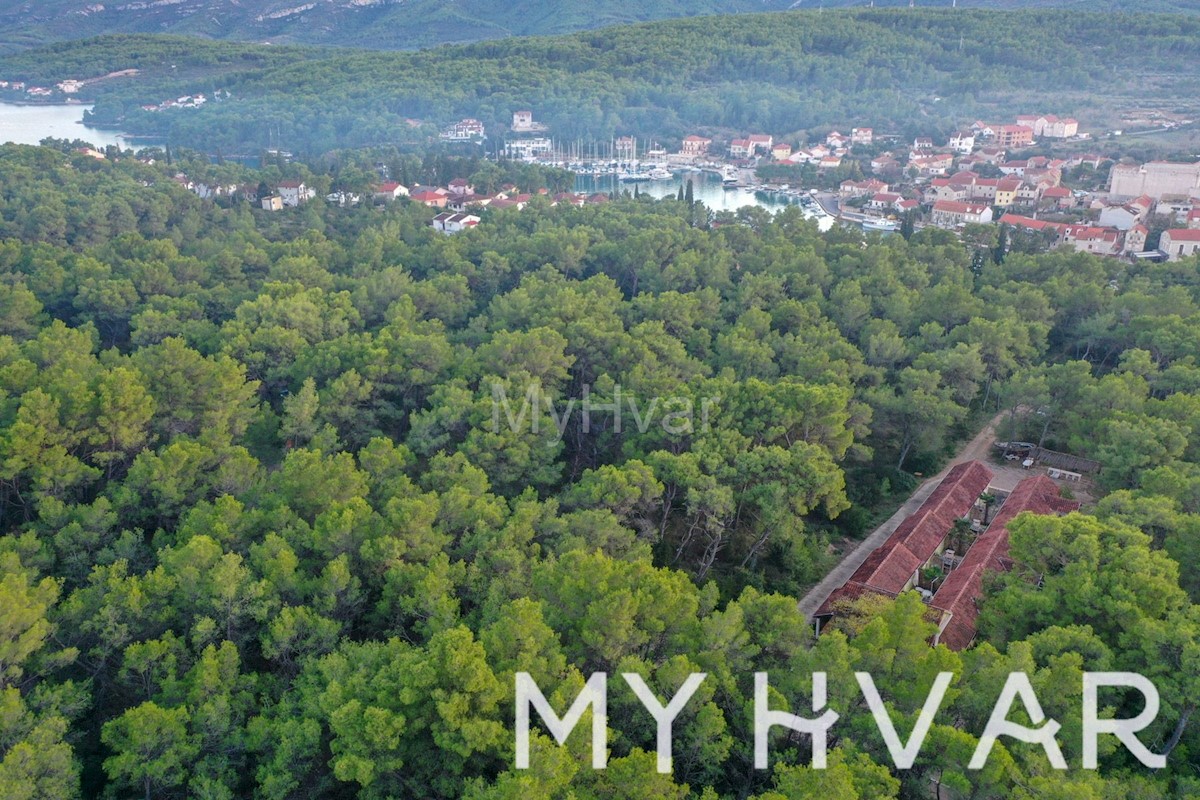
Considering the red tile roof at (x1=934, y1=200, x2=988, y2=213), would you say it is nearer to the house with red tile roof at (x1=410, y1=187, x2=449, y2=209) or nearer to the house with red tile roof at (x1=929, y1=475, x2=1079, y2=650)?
the house with red tile roof at (x1=410, y1=187, x2=449, y2=209)

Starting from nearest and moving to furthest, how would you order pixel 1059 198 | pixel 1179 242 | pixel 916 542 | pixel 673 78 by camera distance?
pixel 916 542, pixel 1179 242, pixel 1059 198, pixel 673 78

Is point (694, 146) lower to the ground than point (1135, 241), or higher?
higher

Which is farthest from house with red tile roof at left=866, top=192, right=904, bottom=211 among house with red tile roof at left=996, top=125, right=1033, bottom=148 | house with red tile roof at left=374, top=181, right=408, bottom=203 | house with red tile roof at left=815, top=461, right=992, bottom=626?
house with red tile roof at left=815, top=461, right=992, bottom=626

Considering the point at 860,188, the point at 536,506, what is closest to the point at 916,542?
the point at 536,506

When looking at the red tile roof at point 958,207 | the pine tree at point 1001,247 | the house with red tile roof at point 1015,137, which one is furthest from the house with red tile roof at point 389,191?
the house with red tile roof at point 1015,137

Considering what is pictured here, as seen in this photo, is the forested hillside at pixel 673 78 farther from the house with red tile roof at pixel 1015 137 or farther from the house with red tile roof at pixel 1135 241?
the house with red tile roof at pixel 1135 241

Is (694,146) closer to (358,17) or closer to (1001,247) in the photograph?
(1001,247)

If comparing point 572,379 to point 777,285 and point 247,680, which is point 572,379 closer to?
point 777,285
